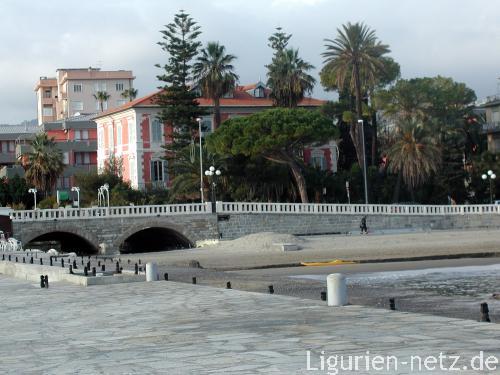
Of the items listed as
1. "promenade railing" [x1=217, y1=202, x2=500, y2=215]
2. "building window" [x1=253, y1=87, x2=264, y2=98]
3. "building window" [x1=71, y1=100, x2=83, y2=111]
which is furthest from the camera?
"building window" [x1=71, y1=100, x2=83, y2=111]

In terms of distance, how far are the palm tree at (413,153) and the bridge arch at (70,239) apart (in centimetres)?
2593

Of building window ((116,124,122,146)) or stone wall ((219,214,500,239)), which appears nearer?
stone wall ((219,214,500,239))

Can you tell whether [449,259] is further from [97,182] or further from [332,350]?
[97,182]

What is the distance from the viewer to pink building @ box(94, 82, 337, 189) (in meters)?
82.4

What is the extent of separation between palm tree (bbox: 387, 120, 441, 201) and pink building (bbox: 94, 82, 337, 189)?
30.5 ft

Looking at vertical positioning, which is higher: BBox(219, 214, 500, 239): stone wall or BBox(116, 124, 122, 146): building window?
BBox(116, 124, 122, 146): building window

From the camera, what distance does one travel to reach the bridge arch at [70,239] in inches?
2430

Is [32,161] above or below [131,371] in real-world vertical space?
above

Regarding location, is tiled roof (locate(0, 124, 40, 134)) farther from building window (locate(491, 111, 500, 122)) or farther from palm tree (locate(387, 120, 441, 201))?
palm tree (locate(387, 120, 441, 201))

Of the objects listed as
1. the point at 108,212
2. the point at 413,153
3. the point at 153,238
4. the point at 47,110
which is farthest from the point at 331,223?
the point at 47,110

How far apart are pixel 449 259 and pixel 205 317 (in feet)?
85.2

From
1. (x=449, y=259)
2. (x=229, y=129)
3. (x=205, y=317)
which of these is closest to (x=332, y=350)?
(x=205, y=317)

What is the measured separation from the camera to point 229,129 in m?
72.5

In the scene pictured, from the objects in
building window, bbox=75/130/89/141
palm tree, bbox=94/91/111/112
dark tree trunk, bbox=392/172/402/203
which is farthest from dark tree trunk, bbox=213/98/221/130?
palm tree, bbox=94/91/111/112
